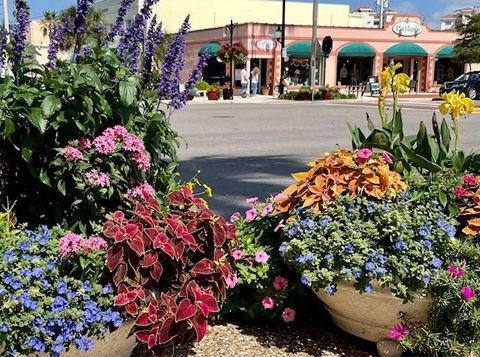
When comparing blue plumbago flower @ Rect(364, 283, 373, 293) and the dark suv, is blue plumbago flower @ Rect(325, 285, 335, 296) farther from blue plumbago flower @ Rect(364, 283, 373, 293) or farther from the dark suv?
the dark suv

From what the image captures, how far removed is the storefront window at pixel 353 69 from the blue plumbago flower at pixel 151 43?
44.3 metres

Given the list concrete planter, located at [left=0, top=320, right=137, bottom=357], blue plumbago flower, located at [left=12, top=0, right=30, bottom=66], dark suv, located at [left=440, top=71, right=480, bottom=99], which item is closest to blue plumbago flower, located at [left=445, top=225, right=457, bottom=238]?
concrete planter, located at [left=0, top=320, right=137, bottom=357]

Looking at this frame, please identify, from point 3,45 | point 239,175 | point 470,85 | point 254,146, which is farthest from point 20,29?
point 470,85

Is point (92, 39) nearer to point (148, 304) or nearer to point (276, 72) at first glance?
point (148, 304)

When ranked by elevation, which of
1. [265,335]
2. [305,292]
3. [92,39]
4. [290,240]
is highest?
[92,39]

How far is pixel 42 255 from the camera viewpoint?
2770mm

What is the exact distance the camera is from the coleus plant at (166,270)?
2693mm

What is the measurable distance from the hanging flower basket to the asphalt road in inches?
647

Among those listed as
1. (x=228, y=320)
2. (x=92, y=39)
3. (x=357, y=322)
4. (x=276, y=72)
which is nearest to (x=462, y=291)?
(x=357, y=322)

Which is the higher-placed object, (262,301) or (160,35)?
(160,35)

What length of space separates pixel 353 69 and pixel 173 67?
152ft

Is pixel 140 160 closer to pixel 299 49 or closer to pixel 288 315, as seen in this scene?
pixel 288 315

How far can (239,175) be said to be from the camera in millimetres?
8703

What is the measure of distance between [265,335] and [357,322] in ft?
1.79
